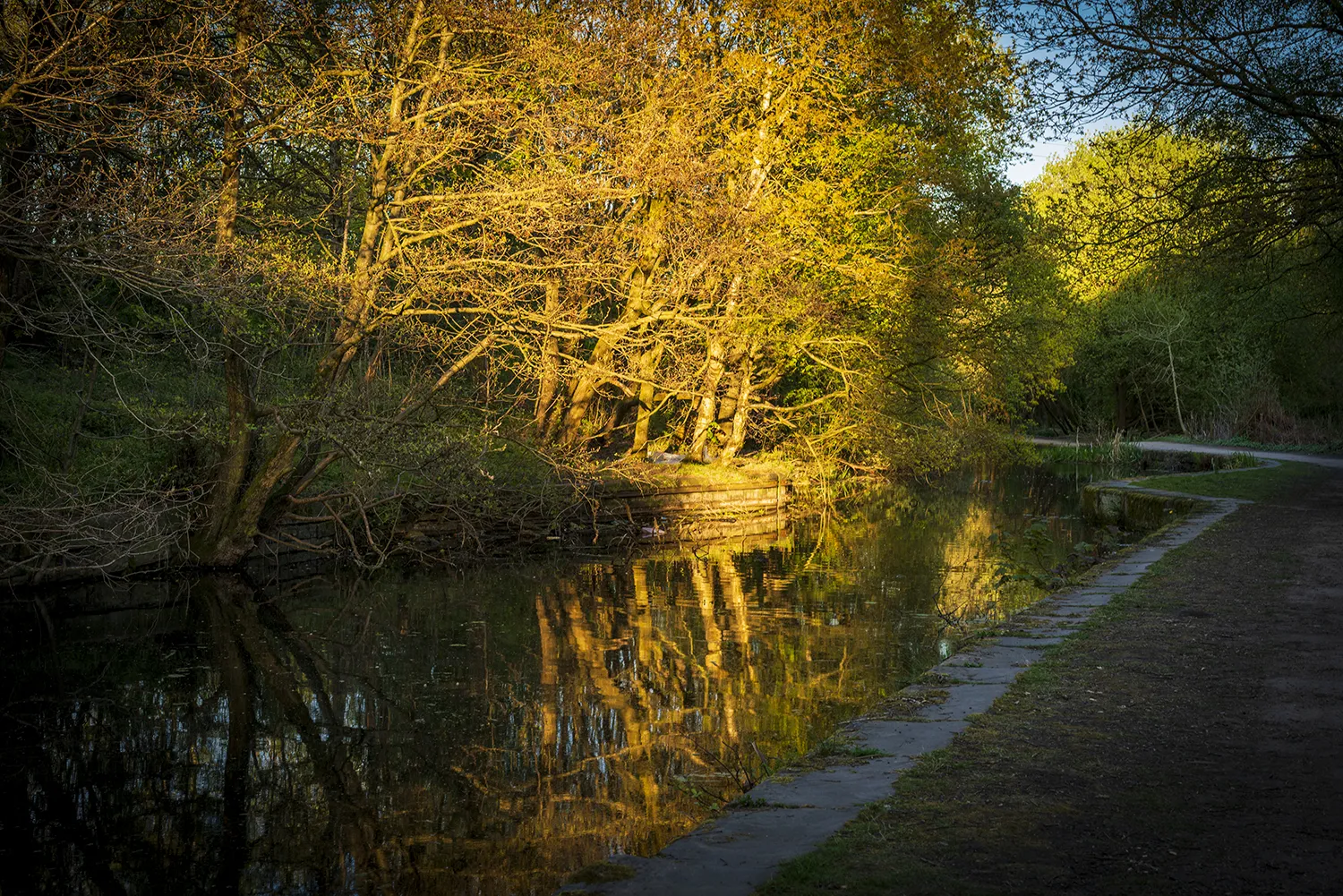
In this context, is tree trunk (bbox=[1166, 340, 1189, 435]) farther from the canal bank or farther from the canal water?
the canal bank

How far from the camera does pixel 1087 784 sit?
4.91m

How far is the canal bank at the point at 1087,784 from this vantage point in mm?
3951

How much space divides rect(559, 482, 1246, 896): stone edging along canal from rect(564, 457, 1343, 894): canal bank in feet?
0.04

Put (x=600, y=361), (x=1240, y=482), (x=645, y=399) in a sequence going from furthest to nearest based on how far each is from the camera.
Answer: (x=1240, y=482), (x=645, y=399), (x=600, y=361)

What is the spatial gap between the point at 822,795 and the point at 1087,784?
1.14 metres

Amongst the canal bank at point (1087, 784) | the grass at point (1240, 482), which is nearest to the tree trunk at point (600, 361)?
the canal bank at point (1087, 784)

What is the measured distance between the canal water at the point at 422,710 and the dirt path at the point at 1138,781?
1.36m

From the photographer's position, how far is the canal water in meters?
5.64

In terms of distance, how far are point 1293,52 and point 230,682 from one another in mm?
11792

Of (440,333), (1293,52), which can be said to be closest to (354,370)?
(440,333)

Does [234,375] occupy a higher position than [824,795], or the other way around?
[234,375]

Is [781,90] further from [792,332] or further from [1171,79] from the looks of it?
[1171,79]

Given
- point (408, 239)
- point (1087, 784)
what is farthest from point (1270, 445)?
point (1087, 784)

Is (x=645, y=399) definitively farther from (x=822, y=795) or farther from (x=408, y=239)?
(x=822, y=795)
